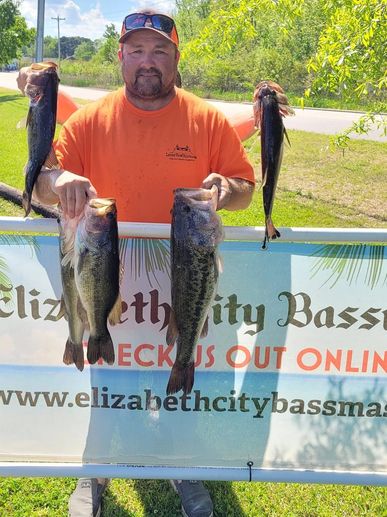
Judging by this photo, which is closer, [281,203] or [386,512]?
[386,512]

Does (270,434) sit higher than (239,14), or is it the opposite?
(239,14)

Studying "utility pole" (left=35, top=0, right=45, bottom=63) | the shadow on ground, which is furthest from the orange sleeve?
"utility pole" (left=35, top=0, right=45, bottom=63)

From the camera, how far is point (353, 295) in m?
2.47

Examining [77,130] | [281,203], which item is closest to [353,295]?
[77,130]

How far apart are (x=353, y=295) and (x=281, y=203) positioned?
685 cm

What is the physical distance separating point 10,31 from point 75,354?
39.7 m

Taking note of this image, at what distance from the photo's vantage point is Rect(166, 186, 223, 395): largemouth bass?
78.9 inches

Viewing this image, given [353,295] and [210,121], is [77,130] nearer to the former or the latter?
[210,121]

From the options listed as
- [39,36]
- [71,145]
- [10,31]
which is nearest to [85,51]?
[10,31]

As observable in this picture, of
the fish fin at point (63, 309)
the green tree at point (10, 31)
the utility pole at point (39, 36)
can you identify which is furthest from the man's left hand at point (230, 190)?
the green tree at point (10, 31)

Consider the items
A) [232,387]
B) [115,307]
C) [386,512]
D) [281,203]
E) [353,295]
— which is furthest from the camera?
[281,203]

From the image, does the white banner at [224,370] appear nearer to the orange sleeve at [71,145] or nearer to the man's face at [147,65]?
the orange sleeve at [71,145]

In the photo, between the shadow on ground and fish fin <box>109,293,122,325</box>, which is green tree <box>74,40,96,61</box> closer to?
the shadow on ground

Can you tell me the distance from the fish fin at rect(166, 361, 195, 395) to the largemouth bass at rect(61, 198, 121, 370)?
302 millimetres
